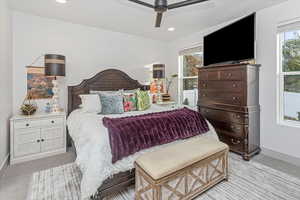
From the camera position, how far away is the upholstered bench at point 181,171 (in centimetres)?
151

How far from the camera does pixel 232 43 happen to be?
3.06 meters

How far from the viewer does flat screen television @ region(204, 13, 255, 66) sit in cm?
276

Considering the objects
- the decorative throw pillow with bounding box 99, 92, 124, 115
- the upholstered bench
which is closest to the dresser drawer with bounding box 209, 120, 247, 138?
the upholstered bench

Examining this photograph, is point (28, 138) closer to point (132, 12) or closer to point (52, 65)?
point (52, 65)

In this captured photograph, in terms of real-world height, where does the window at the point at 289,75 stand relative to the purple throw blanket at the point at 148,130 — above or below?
above

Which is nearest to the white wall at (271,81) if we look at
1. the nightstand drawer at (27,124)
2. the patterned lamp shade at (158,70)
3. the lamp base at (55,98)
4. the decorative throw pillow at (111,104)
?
the patterned lamp shade at (158,70)

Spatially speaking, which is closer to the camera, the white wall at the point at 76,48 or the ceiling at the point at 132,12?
the ceiling at the point at 132,12

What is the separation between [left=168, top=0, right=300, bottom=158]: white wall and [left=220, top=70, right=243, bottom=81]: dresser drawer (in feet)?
1.92

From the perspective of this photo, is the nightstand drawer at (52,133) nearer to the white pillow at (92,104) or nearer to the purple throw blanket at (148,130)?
the white pillow at (92,104)

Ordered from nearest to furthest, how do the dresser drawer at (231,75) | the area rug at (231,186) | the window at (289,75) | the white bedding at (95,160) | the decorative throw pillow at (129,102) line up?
the white bedding at (95,160)
the area rug at (231,186)
the window at (289,75)
the dresser drawer at (231,75)
the decorative throw pillow at (129,102)

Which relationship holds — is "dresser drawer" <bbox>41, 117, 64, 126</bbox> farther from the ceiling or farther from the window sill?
the window sill

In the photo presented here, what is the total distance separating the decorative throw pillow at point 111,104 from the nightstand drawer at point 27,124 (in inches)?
43.7

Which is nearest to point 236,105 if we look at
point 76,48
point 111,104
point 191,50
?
point 191,50

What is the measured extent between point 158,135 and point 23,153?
2306mm
